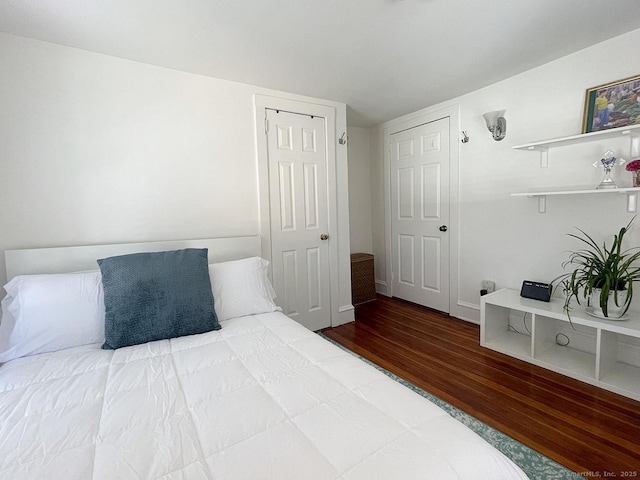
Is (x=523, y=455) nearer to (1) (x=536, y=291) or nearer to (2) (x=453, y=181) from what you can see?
(1) (x=536, y=291)

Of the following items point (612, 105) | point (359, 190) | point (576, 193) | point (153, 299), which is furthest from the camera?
point (359, 190)

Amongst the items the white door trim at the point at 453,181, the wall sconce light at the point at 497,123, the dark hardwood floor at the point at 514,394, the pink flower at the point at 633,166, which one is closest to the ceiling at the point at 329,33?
the wall sconce light at the point at 497,123

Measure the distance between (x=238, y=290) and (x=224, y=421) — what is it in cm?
109

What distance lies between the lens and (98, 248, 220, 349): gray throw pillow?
1569mm

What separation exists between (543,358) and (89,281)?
3.11m

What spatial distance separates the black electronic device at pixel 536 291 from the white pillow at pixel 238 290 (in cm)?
209

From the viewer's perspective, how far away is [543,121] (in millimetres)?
2531

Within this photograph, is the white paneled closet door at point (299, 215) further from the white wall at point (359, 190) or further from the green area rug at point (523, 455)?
the green area rug at point (523, 455)

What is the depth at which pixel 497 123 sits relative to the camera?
2.75 m

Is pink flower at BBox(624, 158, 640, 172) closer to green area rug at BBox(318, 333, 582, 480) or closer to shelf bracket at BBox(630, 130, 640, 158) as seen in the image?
shelf bracket at BBox(630, 130, 640, 158)

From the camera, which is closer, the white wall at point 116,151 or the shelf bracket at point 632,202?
the white wall at point 116,151

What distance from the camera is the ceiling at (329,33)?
165cm

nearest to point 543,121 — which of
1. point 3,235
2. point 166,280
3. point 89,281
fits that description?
point 166,280

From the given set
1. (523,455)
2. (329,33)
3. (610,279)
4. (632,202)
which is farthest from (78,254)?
(632,202)
